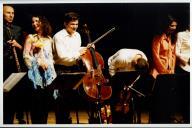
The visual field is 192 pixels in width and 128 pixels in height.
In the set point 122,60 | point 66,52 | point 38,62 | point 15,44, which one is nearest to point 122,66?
point 122,60

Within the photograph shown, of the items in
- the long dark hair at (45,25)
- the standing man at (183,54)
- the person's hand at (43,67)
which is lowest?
the person's hand at (43,67)

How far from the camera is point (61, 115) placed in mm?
2666

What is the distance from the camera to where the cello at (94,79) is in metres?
2.59

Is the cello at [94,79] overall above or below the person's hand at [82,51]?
below

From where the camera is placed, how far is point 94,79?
102 inches

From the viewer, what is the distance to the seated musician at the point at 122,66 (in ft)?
8.63

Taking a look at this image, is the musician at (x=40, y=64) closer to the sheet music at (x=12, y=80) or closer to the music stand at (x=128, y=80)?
the sheet music at (x=12, y=80)

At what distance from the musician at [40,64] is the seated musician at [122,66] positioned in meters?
0.49

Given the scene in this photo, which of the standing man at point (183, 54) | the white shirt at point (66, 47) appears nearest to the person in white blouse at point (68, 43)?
the white shirt at point (66, 47)

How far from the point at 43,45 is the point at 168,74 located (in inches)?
40.9

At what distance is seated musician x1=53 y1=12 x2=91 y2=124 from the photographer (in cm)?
264

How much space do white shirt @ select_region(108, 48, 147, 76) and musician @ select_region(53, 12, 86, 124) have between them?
0.25 m

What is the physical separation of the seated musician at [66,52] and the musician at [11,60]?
30cm

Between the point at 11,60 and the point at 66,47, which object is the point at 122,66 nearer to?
the point at 66,47
